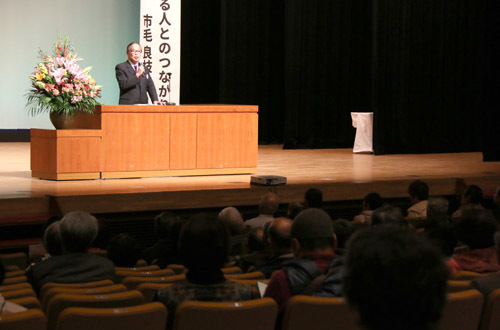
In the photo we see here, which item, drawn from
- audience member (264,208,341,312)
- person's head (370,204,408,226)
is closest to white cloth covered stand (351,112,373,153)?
person's head (370,204,408,226)

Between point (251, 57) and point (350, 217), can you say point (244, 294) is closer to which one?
point (350, 217)

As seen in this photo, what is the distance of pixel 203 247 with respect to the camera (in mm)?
2498

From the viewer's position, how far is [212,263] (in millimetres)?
2504

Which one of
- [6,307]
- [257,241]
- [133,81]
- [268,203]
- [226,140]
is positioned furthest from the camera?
[226,140]

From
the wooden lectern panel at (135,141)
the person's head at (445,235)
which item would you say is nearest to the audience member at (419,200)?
the person's head at (445,235)

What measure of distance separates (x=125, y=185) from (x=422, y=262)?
6.23 m

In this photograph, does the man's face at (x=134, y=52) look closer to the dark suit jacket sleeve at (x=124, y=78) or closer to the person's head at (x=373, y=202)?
the dark suit jacket sleeve at (x=124, y=78)

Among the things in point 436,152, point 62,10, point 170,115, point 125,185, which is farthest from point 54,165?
point 436,152

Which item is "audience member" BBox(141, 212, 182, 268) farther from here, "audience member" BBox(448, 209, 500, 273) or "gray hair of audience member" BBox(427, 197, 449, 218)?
"gray hair of audience member" BBox(427, 197, 449, 218)

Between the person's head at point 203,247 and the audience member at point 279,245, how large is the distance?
82 cm

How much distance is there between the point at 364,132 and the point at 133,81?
4.95 meters

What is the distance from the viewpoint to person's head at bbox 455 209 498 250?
3.26m

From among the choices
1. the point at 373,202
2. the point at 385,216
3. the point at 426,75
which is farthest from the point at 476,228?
the point at 426,75

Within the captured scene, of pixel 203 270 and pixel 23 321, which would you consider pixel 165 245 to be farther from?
pixel 23 321
